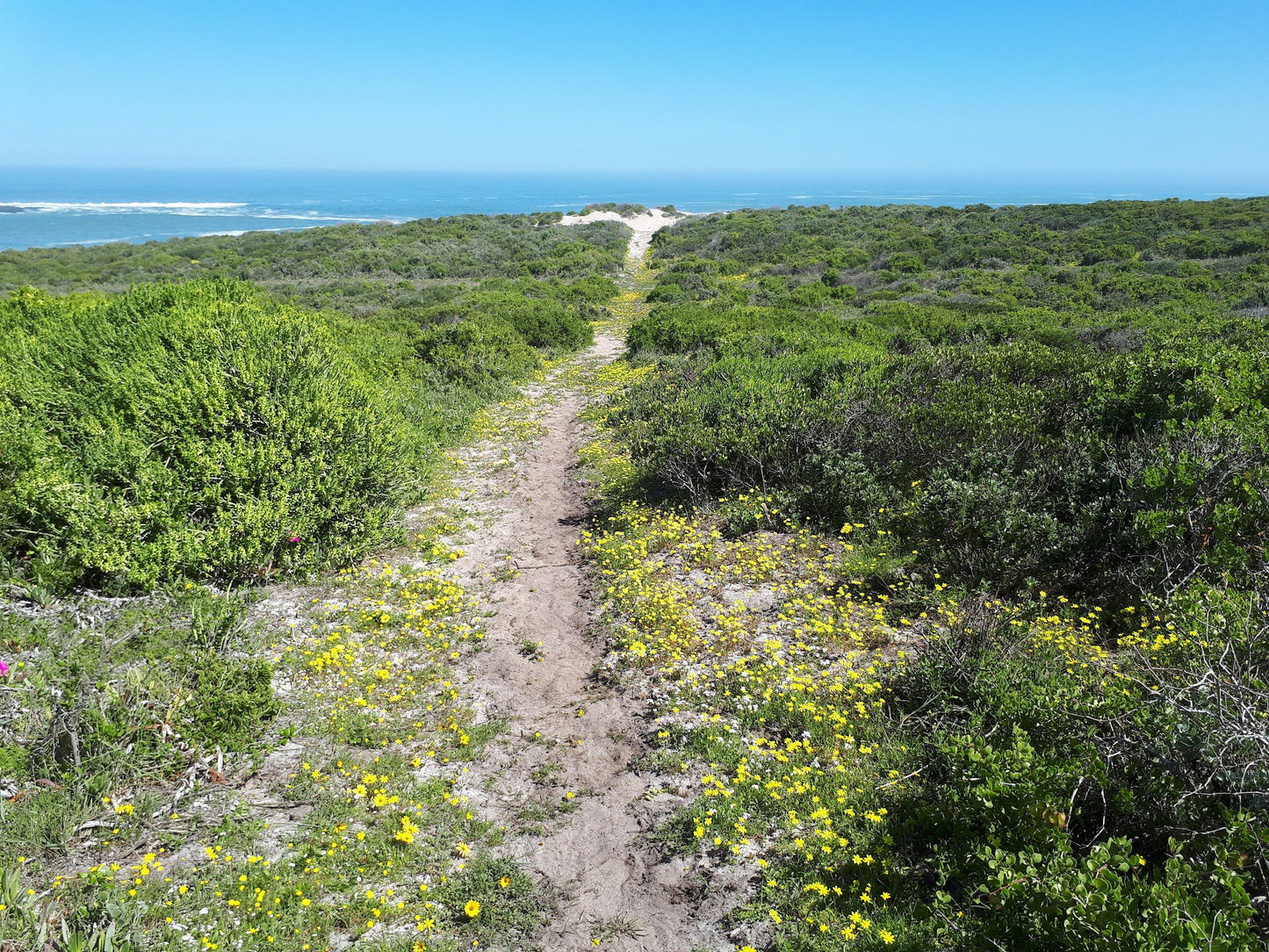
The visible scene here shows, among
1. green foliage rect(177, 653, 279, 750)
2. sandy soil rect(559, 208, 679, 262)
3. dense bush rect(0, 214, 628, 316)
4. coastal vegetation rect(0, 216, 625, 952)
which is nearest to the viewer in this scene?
coastal vegetation rect(0, 216, 625, 952)

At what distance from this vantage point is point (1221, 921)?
250cm

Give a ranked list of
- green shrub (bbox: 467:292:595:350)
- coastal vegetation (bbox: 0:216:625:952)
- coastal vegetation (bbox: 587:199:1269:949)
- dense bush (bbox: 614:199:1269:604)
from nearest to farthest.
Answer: coastal vegetation (bbox: 587:199:1269:949), coastal vegetation (bbox: 0:216:625:952), dense bush (bbox: 614:199:1269:604), green shrub (bbox: 467:292:595:350)

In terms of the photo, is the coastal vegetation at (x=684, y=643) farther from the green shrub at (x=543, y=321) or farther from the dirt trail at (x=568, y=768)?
the green shrub at (x=543, y=321)

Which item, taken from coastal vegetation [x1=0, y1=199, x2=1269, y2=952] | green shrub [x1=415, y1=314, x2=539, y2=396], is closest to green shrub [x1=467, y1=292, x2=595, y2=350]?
green shrub [x1=415, y1=314, x2=539, y2=396]

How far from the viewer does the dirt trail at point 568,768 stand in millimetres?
3820

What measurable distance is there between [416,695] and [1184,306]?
25.5 metres

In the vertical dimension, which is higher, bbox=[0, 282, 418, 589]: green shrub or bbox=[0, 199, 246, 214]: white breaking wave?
bbox=[0, 199, 246, 214]: white breaking wave

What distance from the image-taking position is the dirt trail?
3.82 m

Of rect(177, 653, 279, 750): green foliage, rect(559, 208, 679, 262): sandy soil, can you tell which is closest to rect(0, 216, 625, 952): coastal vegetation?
rect(177, 653, 279, 750): green foliage

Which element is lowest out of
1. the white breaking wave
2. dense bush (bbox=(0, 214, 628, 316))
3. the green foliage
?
the green foliage

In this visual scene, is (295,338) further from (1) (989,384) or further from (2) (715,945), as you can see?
(1) (989,384)

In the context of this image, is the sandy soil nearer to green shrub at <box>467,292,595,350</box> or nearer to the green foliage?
green shrub at <box>467,292,595,350</box>

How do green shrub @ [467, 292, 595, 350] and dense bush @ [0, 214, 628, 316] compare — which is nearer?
green shrub @ [467, 292, 595, 350]

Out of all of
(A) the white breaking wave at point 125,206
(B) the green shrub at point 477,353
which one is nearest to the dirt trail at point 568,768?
(B) the green shrub at point 477,353
